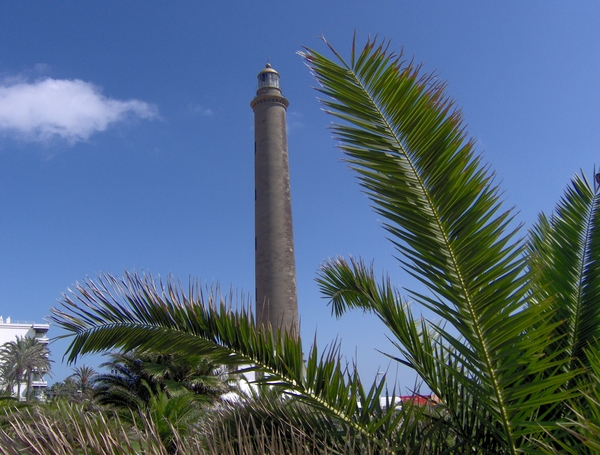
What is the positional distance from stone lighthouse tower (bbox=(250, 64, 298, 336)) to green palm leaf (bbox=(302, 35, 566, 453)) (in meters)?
20.6

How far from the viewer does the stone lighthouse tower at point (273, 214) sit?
23844 millimetres

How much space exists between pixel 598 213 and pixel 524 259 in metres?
1.75

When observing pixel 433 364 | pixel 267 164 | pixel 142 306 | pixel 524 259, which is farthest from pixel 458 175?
pixel 267 164

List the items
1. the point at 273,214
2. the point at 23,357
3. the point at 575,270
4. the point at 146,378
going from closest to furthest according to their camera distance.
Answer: the point at 575,270, the point at 146,378, the point at 273,214, the point at 23,357

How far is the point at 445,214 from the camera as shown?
9.14 feet

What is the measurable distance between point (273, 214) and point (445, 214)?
71.5ft

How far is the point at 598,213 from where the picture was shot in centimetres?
409

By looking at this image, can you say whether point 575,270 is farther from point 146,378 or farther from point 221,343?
point 146,378

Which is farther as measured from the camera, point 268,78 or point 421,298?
point 268,78

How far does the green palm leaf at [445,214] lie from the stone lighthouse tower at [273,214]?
2062cm

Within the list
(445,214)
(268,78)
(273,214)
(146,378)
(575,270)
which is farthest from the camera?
(268,78)

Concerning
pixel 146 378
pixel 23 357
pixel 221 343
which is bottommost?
pixel 221 343

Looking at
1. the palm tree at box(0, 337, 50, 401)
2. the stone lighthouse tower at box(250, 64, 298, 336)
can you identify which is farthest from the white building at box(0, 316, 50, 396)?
the stone lighthouse tower at box(250, 64, 298, 336)

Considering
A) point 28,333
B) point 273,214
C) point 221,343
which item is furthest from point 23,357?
point 221,343
